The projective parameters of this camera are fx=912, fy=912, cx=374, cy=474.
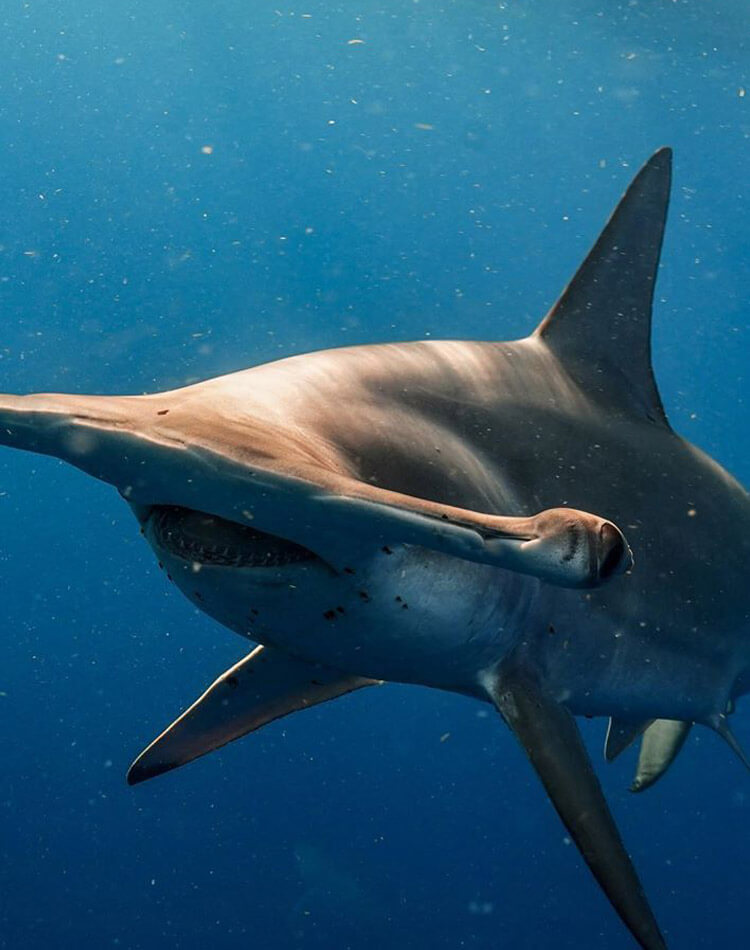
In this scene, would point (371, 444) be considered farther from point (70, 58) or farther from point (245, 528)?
point (70, 58)

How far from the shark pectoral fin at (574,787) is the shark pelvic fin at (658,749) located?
8.94 feet

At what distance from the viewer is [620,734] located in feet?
15.8

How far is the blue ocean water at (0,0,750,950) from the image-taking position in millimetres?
16609

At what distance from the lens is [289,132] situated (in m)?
40.3

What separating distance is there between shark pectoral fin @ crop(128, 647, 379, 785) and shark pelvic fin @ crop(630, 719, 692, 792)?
2850mm

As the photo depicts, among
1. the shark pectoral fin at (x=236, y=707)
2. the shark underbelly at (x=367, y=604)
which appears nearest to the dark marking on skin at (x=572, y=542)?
the shark underbelly at (x=367, y=604)

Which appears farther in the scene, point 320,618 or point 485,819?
point 485,819

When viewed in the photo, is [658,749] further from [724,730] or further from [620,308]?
[620,308]

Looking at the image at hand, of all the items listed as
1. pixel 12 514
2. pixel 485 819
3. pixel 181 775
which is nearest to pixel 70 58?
pixel 12 514

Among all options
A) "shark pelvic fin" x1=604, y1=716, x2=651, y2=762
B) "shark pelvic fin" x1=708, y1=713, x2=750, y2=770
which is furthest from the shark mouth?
"shark pelvic fin" x1=708, y1=713, x2=750, y2=770

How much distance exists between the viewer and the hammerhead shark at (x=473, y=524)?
74.2 inches

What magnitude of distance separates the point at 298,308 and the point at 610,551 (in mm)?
31756

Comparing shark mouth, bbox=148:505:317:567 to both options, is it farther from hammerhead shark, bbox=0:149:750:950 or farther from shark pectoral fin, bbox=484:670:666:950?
shark pectoral fin, bbox=484:670:666:950

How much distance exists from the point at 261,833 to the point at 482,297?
27.7m
